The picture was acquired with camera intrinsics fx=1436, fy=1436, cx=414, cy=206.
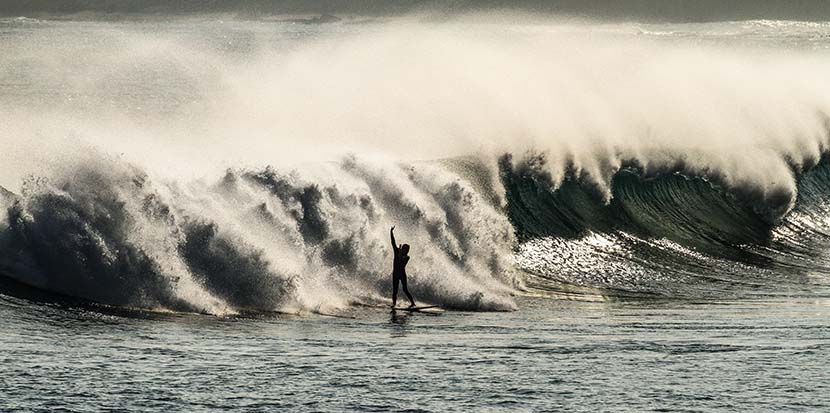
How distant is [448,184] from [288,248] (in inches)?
172

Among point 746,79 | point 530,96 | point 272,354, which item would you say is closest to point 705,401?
point 272,354

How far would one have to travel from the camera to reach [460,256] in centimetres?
2078

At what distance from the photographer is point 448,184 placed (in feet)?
73.5

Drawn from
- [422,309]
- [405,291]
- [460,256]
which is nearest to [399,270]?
[405,291]

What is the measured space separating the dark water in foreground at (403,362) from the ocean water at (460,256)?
5cm

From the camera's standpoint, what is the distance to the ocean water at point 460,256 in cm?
1326

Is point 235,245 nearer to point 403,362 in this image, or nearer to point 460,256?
point 460,256

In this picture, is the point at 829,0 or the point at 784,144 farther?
the point at 829,0

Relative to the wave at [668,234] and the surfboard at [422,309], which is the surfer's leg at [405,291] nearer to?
the surfboard at [422,309]

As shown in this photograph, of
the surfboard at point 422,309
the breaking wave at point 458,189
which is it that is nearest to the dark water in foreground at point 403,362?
the surfboard at point 422,309

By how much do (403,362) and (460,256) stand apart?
6.76 metres

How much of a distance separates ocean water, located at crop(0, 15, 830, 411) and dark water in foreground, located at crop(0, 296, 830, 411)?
0.15 feet

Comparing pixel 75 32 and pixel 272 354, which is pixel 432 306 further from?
pixel 75 32

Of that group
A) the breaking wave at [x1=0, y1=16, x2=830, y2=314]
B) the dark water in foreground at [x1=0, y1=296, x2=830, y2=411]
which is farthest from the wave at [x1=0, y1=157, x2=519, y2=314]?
the dark water in foreground at [x1=0, y1=296, x2=830, y2=411]
